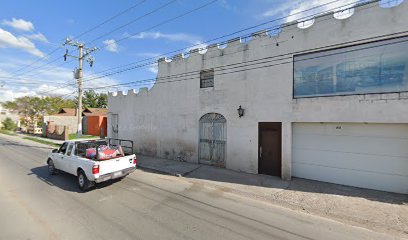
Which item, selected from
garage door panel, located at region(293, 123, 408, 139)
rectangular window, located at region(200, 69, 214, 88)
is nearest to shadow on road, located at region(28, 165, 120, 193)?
rectangular window, located at region(200, 69, 214, 88)

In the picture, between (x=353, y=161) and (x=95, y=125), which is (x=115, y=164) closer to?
(x=353, y=161)

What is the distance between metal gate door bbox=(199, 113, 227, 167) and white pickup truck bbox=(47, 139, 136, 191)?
4209 mm

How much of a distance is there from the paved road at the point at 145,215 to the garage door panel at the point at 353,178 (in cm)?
330

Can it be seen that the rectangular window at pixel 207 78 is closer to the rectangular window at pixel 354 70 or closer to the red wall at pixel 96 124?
the rectangular window at pixel 354 70

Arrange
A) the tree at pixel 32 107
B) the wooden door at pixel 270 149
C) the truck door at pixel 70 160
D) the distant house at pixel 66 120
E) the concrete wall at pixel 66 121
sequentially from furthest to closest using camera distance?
the tree at pixel 32 107 < the concrete wall at pixel 66 121 < the distant house at pixel 66 120 < the wooden door at pixel 270 149 < the truck door at pixel 70 160

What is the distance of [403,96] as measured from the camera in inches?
263

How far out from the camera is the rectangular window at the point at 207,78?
1143 cm

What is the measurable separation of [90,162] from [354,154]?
367 inches

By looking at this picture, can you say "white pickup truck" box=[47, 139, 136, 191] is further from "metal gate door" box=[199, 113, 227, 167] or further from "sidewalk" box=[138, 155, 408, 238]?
"metal gate door" box=[199, 113, 227, 167]

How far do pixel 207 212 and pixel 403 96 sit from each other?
7.04m

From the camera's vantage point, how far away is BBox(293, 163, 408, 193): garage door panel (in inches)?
280

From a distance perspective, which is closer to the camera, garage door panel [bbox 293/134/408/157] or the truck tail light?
the truck tail light

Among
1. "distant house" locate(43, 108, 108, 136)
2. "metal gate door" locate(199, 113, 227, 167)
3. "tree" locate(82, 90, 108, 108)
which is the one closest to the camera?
"metal gate door" locate(199, 113, 227, 167)

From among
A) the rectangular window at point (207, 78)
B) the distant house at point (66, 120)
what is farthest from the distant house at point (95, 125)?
the rectangular window at point (207, 78)
